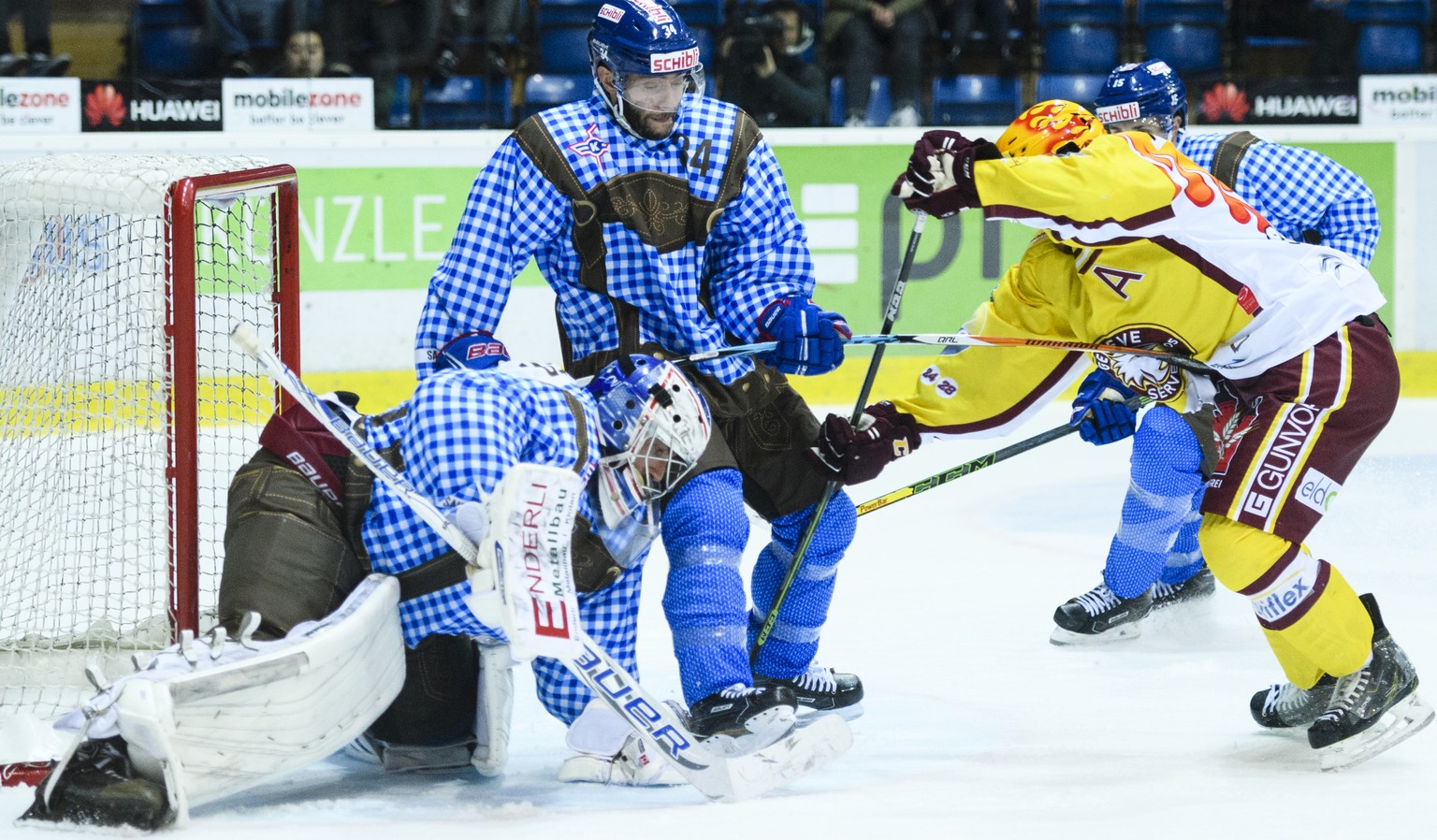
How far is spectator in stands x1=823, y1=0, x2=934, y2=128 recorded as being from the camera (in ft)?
20.6

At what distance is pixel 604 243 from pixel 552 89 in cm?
372

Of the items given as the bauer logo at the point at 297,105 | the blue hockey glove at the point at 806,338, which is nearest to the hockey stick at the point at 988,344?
the blue hockey glove at the point at 806,338

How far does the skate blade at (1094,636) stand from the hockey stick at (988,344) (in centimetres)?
79

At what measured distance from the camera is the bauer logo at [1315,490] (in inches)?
100

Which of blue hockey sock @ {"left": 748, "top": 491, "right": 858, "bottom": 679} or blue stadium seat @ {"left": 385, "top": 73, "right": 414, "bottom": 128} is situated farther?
blue stadium seat @ {"left": 385, "top": 73, "right": 414, "bottom": 128}

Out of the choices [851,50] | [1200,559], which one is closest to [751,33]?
[851,50]

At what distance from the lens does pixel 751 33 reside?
624 cm

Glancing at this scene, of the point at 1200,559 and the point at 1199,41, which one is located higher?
the point at 1199,41

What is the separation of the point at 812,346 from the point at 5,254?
1.29 m

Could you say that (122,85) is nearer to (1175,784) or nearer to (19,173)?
(19,173)

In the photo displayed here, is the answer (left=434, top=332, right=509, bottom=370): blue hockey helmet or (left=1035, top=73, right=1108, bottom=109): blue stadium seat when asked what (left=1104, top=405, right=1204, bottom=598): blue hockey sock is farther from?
(left=1035, top=73, right=1108, bottom=109): blue stadium seat

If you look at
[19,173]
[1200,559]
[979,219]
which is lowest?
[1200,559]

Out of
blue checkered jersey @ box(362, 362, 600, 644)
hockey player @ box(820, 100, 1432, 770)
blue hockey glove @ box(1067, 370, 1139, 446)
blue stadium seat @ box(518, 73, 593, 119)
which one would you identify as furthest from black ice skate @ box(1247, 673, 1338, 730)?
blue stadium seat @ box(518, 73, 593, 119)

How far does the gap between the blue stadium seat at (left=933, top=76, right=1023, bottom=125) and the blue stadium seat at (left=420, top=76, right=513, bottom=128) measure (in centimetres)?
156
